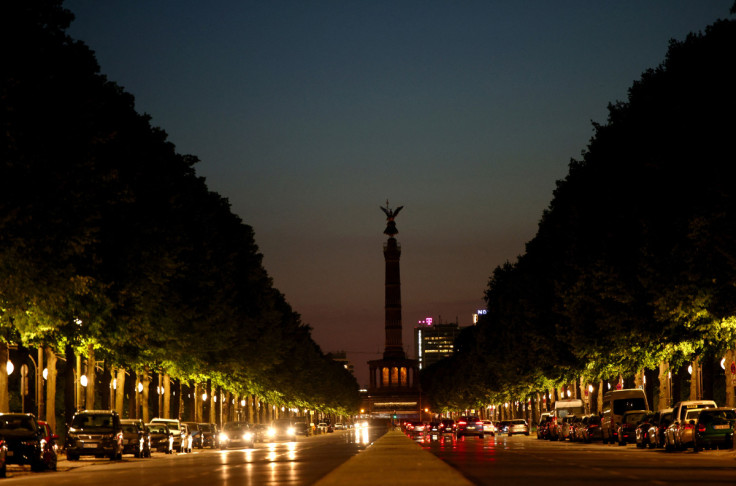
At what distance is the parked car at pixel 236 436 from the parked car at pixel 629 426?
90.6 ft

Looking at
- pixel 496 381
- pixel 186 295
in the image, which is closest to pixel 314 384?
pixel 496 381

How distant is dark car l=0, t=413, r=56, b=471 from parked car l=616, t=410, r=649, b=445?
117 feet

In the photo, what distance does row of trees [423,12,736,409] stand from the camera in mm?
44344

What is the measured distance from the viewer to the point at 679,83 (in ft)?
159

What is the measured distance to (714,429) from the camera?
159ft

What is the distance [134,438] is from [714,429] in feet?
85.6

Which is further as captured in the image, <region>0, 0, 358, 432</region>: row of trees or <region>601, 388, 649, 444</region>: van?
<region>601, 388, 649, 444</region>: van

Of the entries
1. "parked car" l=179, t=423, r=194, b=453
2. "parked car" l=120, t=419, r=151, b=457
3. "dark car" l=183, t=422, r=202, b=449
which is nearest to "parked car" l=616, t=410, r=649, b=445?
"parked car" l=179, t=423, r=194, b=453

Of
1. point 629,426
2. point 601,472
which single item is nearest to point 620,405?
point 629,426

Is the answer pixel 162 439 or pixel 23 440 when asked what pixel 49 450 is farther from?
pixel 162 439

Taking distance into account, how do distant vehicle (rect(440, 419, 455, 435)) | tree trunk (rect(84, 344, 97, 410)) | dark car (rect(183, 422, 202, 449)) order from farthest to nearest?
distant vehicle (rect(440, 419, 455, 435)), dark car (rect(183, 422, 202, 449)), tree trunk (rect(84, 344, 97, 410))

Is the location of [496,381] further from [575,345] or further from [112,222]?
[112,222]

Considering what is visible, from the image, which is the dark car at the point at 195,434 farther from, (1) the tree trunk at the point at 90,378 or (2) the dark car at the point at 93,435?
(2) the dark car at the point at 93,435

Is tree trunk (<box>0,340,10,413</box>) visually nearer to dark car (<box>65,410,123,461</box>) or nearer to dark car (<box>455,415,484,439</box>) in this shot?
dark car (<box>65,410,123,461</box>)
